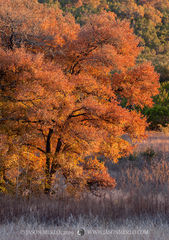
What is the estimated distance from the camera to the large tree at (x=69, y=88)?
9031 millimetres

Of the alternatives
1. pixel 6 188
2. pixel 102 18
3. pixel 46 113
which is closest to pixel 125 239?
pixel 46 113

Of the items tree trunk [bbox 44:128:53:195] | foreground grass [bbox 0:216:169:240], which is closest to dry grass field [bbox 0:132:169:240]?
foreground grass [bbox 0:216:169:240]

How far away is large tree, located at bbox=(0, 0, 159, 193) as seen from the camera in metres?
9.03

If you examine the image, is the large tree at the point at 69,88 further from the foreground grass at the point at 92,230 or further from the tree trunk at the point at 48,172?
the foreground grass at the point at 92,230

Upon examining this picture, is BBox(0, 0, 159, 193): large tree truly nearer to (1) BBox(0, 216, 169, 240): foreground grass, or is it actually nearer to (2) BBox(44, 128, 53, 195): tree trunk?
(2) BBox(44, 128, 53, 195): tree trunk

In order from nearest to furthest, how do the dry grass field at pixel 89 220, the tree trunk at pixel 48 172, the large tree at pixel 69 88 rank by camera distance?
the dry grass field at pixel 89 220, the large tree at pixel 69 88, the tree trunk at pixel 48 172

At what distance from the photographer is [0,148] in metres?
9.62

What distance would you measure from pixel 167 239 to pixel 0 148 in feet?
21.4

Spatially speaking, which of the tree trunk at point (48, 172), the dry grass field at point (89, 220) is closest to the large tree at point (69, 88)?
the tree trunk at point (48, 172)

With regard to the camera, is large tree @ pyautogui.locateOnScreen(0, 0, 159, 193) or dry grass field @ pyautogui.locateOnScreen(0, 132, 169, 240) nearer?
dry grass field @ pyautogui.locateOnScreen(0, 132, 169, 240)

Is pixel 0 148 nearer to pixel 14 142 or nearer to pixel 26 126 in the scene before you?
pixel 14 142

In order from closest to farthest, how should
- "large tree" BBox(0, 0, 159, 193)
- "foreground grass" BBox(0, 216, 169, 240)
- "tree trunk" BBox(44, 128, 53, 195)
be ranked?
"foreground grass" BBox(0, 216, 169, 240), "large tree" BBox(0, 0, 159, 193), "tree trunk" BBox(44, 128, 53, 195)

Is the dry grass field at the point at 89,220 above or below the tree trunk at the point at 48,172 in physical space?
below

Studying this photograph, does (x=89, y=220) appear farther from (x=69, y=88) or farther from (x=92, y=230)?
(x=69, y=88)
